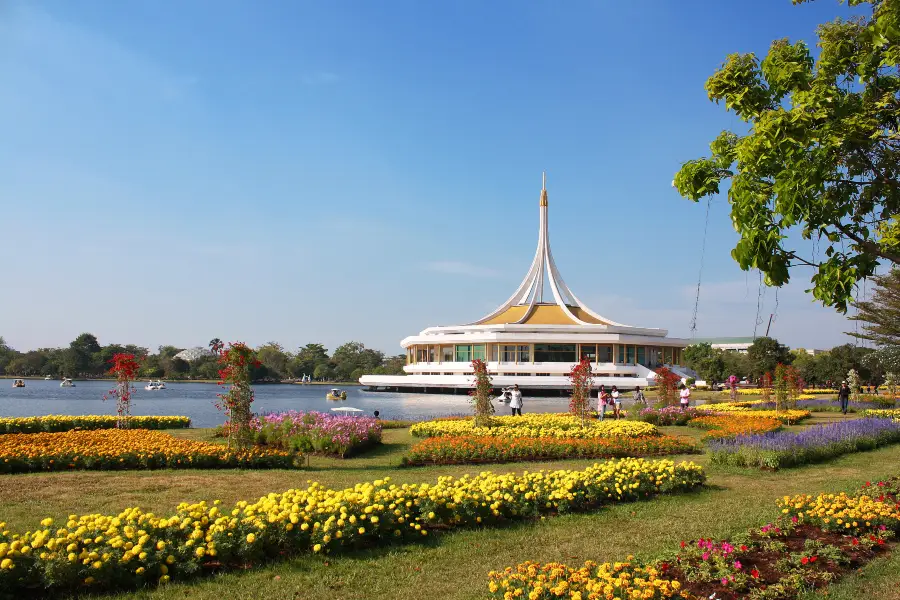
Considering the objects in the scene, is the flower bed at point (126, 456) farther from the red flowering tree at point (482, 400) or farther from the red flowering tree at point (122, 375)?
the red flowering tree at point (482, 400)

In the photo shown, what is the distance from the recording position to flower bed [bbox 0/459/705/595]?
5.00 m

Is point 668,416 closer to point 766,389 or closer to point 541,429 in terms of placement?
point 541,429

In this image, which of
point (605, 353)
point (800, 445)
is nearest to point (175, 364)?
point (605, 353)

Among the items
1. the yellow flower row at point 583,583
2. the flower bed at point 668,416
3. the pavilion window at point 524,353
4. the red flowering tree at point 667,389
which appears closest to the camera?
the yellow flower row at point 583,583

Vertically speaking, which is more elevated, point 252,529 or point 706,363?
point 706,363

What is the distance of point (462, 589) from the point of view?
16.9ft

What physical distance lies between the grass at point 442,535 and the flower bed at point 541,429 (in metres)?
3.70

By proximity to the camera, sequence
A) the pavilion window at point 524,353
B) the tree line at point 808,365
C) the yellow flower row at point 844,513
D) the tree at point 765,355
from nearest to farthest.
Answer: the yellow flower row at point 844,513, the tree line at point 808,365, the tree at point 765,355, the pavilion window at point 524,353

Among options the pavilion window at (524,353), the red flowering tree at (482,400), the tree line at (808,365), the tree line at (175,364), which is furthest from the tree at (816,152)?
the tree line at (175,364)

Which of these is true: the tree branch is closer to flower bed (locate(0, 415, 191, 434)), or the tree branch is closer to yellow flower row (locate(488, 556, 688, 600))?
yellow flower row (locate(488, 556, 688, 600))

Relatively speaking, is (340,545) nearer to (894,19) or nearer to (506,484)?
(506,484)

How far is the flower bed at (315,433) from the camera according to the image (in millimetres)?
13242

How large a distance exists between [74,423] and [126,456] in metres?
7.92

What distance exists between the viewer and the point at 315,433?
13.4 meters
